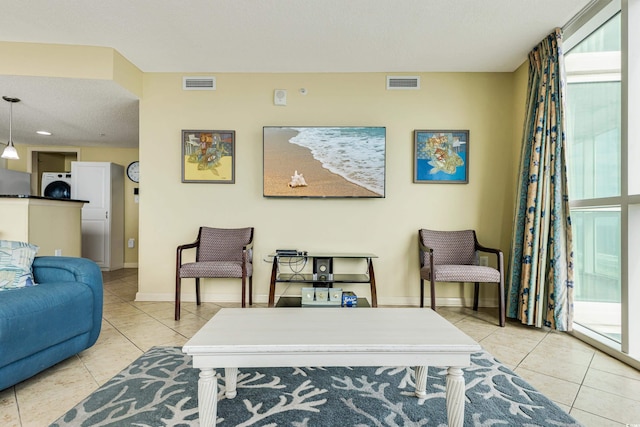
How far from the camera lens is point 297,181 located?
342 centimetres

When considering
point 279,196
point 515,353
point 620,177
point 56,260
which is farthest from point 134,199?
point 620,177

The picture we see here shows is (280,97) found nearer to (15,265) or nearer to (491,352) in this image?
(15,265)

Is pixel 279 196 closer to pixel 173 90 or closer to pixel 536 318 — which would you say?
pixel 173 90

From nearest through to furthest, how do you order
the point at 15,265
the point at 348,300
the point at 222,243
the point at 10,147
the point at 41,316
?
the point at 41,316
the point at 15,265
the point at 348,300
the point at 222,243
the point at 10,147

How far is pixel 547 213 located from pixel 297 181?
2208 mm

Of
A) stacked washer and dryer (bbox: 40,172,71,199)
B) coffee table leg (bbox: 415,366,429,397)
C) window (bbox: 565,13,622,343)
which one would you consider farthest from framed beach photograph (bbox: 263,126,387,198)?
stacked washer and dryer (bbox: 40,172,71,199)

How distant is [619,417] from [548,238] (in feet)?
4.89

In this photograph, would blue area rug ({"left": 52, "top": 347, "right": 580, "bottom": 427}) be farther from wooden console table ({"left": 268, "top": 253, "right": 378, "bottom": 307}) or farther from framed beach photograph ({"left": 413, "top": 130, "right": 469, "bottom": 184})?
framed beach photograph ({"left": 413, "top": 130, "right": 469, "bottom": 184})

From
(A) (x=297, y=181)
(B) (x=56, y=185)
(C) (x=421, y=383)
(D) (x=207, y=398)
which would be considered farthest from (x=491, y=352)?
(B) (x=56, y=185)

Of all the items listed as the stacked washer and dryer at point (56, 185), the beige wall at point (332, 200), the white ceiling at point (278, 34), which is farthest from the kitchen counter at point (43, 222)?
the stacked washer and dryer at point (56, 185)

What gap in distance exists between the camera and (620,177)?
2.22m

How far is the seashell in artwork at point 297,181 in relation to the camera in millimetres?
3412

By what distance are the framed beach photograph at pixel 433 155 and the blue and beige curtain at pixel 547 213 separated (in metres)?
0.67

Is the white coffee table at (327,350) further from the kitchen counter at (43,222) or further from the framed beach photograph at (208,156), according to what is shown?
the kitchen counter at (43,222)
